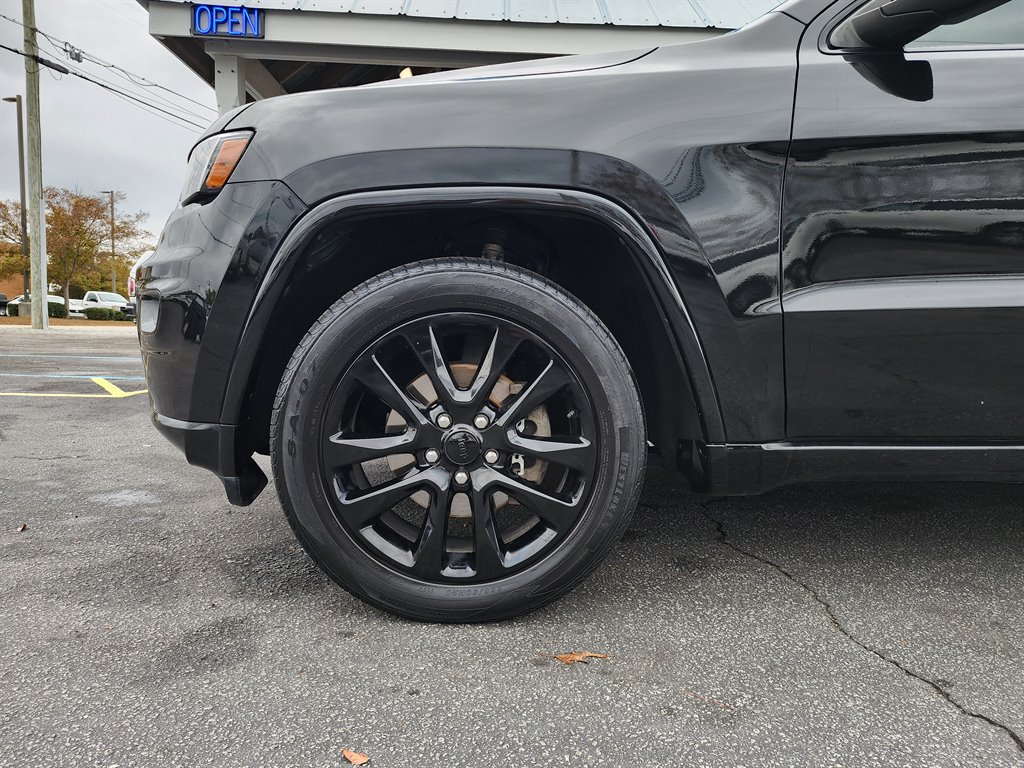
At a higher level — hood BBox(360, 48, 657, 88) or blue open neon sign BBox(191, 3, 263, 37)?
blue open neon sign BBox(191, 3, 263, 37)

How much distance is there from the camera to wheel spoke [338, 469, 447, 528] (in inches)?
59.2

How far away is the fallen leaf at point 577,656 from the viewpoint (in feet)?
4.59

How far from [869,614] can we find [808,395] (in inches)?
23.3

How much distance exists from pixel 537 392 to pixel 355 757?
80 cm

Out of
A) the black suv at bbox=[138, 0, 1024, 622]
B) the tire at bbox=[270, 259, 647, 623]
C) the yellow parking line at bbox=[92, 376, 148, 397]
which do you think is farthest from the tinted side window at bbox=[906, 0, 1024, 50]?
the yellow parking line at bbox=[92, 376, 148, 397]

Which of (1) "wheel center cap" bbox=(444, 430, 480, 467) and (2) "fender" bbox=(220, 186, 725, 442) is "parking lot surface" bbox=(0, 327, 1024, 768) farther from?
(2) "fender" bbox=(220, 186, 725, 442)

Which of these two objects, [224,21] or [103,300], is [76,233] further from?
[224,21]

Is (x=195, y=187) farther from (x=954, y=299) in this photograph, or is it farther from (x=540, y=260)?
(x=954, y=299)

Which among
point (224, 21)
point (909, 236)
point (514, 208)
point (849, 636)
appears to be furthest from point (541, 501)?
point (224, 21)

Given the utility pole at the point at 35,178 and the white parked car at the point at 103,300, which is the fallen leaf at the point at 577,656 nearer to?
the utility pole at the point at 35,178

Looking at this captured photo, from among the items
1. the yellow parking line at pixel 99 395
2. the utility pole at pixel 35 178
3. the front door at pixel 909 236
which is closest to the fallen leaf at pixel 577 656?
the front door at pixel 909 236

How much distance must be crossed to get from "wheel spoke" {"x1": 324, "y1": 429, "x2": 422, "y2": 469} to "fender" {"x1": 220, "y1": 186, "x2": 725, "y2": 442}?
1.00 ft

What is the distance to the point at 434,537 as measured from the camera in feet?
4.93

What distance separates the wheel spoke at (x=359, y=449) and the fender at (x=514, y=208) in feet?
1.00
